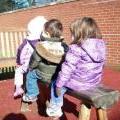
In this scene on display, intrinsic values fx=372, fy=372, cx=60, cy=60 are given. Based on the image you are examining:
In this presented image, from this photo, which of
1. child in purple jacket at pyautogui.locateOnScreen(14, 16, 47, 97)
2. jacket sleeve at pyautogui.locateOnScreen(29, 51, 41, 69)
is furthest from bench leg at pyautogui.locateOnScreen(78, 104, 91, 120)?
child in purple jacket at pyautogui.locateOnScreen(14, 16, 47, 97)

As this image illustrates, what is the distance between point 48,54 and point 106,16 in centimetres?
577

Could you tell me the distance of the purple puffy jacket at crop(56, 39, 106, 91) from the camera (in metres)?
4.51

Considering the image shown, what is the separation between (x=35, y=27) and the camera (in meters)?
5.84

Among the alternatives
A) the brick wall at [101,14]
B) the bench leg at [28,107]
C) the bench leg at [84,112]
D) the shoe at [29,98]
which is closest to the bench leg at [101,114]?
the bench leg at [84,112]

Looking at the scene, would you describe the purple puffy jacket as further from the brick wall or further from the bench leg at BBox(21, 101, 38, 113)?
the brick wall

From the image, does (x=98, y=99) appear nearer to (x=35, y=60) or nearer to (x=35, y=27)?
(x=35, y=60)

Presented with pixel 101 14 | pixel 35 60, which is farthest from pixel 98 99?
pixel 101 14

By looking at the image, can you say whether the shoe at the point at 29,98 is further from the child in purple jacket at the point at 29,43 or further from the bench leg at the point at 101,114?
the bench leg at the point at 101,114

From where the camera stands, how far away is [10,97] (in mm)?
7480

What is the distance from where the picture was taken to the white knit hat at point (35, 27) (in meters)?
5.83

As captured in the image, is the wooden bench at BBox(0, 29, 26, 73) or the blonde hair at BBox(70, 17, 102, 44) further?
the wooden bench at BBox(0, 29, 26, 73)

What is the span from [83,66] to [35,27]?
1.53 meters

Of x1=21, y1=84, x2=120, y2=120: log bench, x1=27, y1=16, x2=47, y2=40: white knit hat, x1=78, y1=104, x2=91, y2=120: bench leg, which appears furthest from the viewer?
x1=27, y1=16, x2=47, y2=40: white knit hat

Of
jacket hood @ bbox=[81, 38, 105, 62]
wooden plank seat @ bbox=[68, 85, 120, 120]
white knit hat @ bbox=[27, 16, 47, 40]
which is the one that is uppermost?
white knit hat @ bbox=[27, 16, 47, 40]
